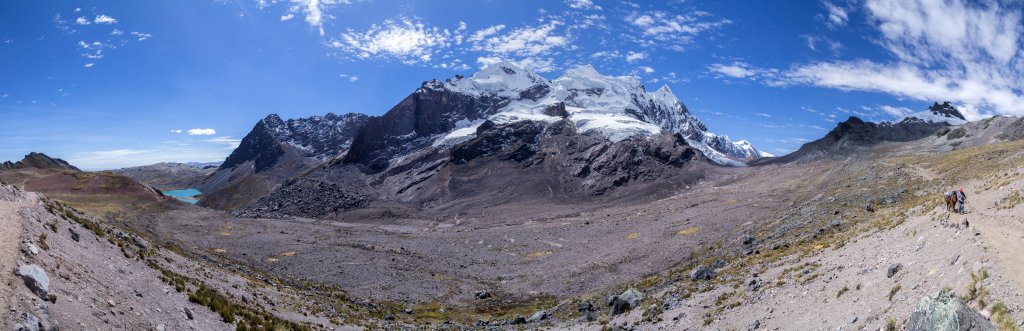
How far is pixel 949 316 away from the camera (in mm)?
13531

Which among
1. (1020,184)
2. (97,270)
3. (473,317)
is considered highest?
(1020,184)

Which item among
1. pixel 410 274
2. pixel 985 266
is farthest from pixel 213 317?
pixel 410 274

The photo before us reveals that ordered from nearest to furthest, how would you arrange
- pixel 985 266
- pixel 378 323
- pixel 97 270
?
1. pixel 985 266
2. pixel 97 270
3. pixel 378 323

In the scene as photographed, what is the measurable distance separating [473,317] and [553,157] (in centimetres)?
14706

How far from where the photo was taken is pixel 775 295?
2700 centimetres

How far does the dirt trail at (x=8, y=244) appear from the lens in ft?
50.3

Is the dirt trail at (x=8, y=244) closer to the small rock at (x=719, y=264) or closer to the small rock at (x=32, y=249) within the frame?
the small rock at (x=32, y=249)

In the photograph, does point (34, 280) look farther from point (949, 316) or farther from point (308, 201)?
point (308, 201)

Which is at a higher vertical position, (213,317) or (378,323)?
(213,317)

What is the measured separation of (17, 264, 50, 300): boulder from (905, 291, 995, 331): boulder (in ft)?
83.9

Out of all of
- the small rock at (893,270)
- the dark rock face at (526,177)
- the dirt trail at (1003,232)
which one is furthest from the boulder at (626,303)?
the dark rock face at (526,177)

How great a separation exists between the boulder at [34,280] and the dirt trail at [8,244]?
264 millimetres

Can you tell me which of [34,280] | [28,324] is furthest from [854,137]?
[28,324]

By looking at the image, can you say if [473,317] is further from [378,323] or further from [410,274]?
[410,274]
